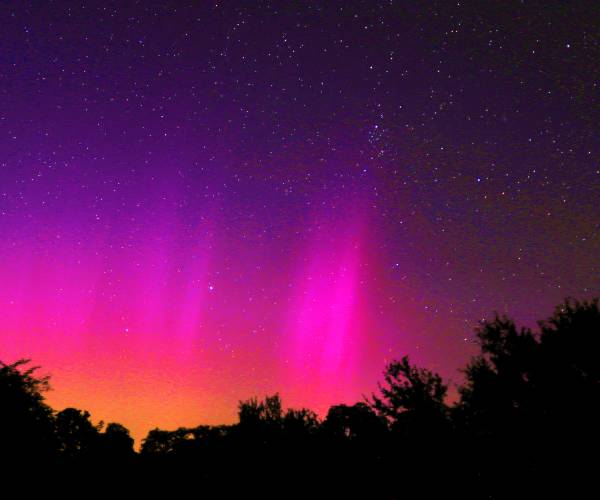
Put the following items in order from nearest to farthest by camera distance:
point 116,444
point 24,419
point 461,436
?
point 461,436 < point 24,419 < point 116,444

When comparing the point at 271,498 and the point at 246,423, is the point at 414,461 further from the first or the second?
the point at 246,423

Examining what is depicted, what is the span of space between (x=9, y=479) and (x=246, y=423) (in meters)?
10.4

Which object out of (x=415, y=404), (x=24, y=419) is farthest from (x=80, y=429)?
(x=415, y=404)

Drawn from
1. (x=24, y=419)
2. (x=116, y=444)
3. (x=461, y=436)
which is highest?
(x=116, y=444)

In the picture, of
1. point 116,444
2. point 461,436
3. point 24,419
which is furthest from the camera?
point 116,444

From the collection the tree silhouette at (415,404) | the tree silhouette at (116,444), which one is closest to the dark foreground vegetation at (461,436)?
the tree silhouette at (415,404)

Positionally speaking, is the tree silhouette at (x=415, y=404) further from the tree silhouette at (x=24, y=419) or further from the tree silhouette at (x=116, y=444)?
the tree silhouette at (x=116, y=444)

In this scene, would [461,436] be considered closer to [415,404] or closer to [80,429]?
[415,404]

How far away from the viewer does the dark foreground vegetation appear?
12164 millimetres

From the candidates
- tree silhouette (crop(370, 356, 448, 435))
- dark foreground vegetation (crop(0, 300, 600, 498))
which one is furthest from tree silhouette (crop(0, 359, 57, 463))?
tree silhouette (crop(370, 356, 448, 435))

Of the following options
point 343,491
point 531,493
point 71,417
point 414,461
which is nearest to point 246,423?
point 343,491

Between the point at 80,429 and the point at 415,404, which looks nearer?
the point at 415,404

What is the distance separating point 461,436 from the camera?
13.0 meters

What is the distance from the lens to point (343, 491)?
19.3 m
